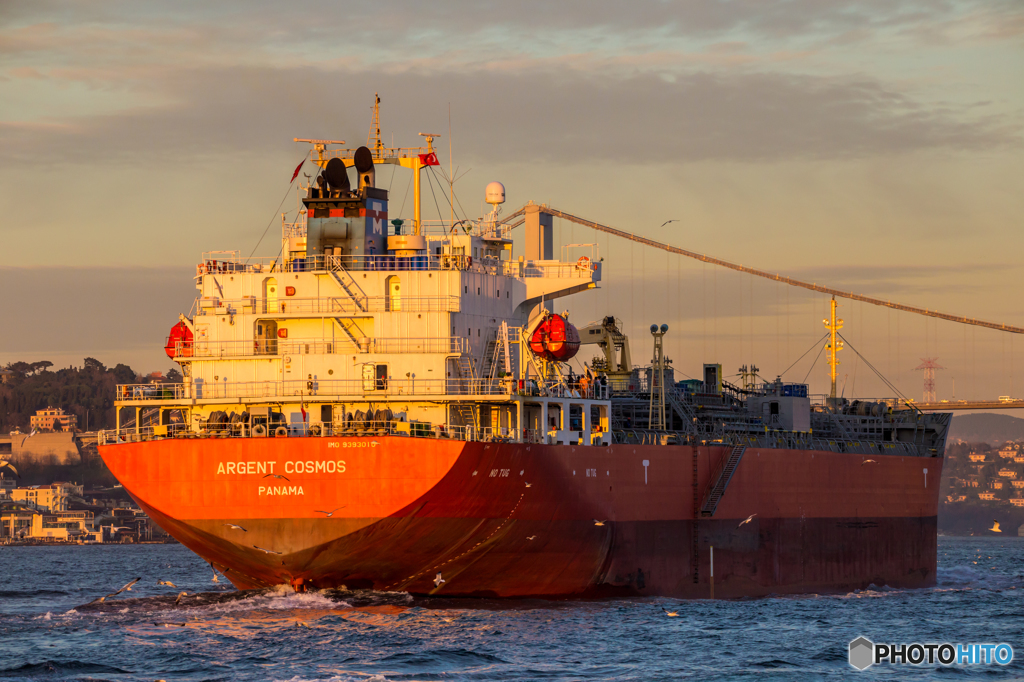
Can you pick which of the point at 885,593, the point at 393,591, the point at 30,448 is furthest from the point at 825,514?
the point at 30,448

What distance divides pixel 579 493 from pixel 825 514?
1639cm

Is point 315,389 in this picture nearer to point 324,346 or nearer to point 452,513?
point 324,346

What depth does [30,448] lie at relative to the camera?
13975cm

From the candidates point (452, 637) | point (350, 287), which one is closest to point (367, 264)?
point (350, 287)

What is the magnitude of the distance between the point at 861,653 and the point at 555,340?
37.9 feet

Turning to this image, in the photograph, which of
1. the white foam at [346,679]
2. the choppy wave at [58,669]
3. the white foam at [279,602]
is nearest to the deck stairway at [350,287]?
the white foam at [279,602]

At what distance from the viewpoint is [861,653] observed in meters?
34.1

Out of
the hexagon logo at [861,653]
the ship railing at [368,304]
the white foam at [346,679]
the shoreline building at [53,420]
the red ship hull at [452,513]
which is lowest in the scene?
the hexagon logo at [861,653]

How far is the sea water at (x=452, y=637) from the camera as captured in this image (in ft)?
99.6

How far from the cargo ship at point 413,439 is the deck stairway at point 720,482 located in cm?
8

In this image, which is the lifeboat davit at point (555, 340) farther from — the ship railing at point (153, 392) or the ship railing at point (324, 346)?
the ship railing at point (153, 392)

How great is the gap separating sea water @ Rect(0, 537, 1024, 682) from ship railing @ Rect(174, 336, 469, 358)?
648 centimetres

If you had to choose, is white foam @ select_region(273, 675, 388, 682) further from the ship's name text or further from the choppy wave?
the ship's name text

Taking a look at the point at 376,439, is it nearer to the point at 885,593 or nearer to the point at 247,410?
the point at 247,410
